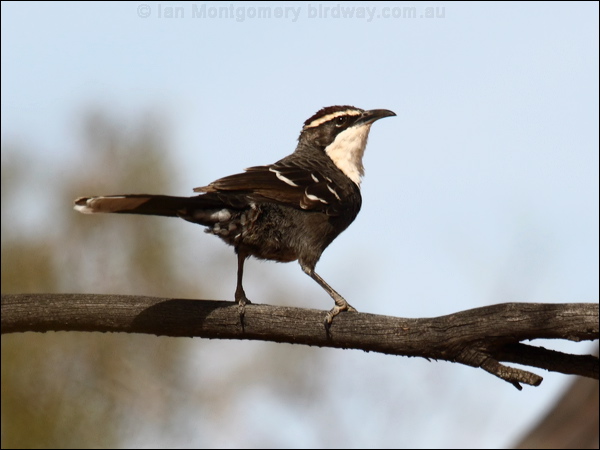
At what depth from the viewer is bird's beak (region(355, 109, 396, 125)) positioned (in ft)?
23.8

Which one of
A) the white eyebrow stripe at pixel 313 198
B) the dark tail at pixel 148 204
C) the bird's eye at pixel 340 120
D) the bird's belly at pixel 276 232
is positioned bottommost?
the bird's belly at pixel 276 232

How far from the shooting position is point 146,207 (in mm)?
5191

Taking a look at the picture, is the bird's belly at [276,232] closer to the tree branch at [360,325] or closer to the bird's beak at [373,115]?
the tree branch at [360,325]

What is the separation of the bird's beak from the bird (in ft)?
1.77

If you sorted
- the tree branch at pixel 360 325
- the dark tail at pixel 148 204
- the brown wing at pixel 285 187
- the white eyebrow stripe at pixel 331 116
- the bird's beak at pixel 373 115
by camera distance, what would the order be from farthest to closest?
the white eyebrow stripe at pixel 331 116
the bird's beak at pixel 373 115
the brown wing at pixel 285 187
the dark tail at pixel 148 204
the tree branch at pixel 360 325

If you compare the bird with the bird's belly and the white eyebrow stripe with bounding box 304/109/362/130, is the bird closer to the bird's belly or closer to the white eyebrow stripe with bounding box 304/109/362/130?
the bird's belly

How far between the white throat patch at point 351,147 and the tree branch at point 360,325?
2433mm

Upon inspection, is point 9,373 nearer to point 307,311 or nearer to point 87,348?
Result: point 87,348

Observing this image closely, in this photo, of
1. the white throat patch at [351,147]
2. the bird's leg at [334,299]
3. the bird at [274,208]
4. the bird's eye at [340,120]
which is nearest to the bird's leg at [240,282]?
the bird at [274,208]

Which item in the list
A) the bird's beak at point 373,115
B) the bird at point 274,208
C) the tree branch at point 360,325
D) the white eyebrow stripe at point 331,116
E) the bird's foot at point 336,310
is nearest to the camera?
the tree branch at point 360,325

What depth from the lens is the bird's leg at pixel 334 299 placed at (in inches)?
193

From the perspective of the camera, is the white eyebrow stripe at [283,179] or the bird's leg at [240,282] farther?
the white eyebrow stripe at [283,179]

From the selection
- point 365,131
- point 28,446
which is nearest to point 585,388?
point 365,131

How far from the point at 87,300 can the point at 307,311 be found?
1.28 m
